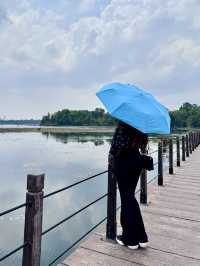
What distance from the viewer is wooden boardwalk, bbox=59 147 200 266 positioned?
3715 millimetres

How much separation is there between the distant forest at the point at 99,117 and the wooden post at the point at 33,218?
409ft

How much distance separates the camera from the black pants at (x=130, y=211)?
12.4 ft

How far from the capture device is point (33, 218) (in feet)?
9.60

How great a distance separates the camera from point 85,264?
357cm

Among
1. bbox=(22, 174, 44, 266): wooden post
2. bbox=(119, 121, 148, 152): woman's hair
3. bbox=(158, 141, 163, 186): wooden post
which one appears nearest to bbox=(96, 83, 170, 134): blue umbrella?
bbox=(119, 121, 148, 152): woman's hair

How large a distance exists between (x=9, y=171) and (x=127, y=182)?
84.5ft

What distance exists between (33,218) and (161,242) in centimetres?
211

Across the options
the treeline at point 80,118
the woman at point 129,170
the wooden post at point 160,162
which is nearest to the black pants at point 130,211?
the woman at point 129,170

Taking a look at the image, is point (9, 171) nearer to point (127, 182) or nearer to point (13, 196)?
point (13, 196)

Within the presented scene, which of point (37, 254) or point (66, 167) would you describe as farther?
point (66, 167)

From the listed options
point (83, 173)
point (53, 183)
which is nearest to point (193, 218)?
point (53, 183)

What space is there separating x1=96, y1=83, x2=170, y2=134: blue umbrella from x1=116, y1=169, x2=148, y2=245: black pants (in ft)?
2.03

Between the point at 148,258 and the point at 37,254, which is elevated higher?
the point at 37,254

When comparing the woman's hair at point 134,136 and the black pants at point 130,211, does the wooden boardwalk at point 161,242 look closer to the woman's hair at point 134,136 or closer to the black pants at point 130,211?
the black pants at point 130,211
